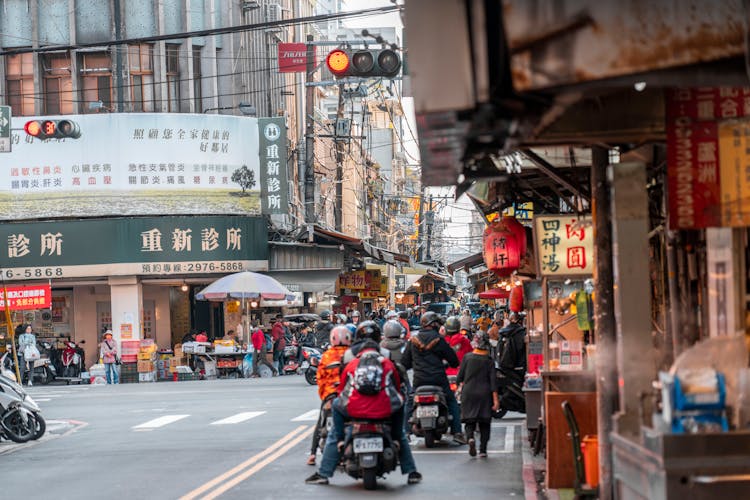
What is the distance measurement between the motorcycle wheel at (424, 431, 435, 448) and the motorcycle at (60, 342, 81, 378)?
2369cm

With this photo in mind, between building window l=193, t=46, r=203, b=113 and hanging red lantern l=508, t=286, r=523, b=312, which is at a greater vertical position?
building window l=193, t=46, r=203, b=113

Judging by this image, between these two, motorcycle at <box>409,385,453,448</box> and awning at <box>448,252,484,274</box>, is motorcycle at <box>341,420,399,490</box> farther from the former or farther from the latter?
awning at <box>448,252,484,274</box>

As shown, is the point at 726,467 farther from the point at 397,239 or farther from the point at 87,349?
the point at 397,239

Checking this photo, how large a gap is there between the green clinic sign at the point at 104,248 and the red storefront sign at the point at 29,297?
255 cm

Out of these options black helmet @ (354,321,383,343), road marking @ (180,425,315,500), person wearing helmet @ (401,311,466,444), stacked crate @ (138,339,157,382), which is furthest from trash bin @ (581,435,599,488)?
stacked crate @ (138,339,157,382)

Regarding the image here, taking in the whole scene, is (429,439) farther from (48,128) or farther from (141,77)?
(141,77)

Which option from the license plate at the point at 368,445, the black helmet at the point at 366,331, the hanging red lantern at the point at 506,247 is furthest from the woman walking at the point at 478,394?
the license plate at the point at 368,445

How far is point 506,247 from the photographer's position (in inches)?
Result: 779

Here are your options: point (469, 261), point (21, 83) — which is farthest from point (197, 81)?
point (469, 261)

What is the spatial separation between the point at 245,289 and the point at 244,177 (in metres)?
5.90

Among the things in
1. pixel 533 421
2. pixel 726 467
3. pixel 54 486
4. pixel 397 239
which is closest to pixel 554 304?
pixel 533 421

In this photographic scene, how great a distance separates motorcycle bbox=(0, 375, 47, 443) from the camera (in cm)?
2111

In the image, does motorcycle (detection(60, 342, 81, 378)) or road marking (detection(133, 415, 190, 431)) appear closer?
road marking (detection(133, 415, 190, 431))

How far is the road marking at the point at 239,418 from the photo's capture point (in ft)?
77.2
